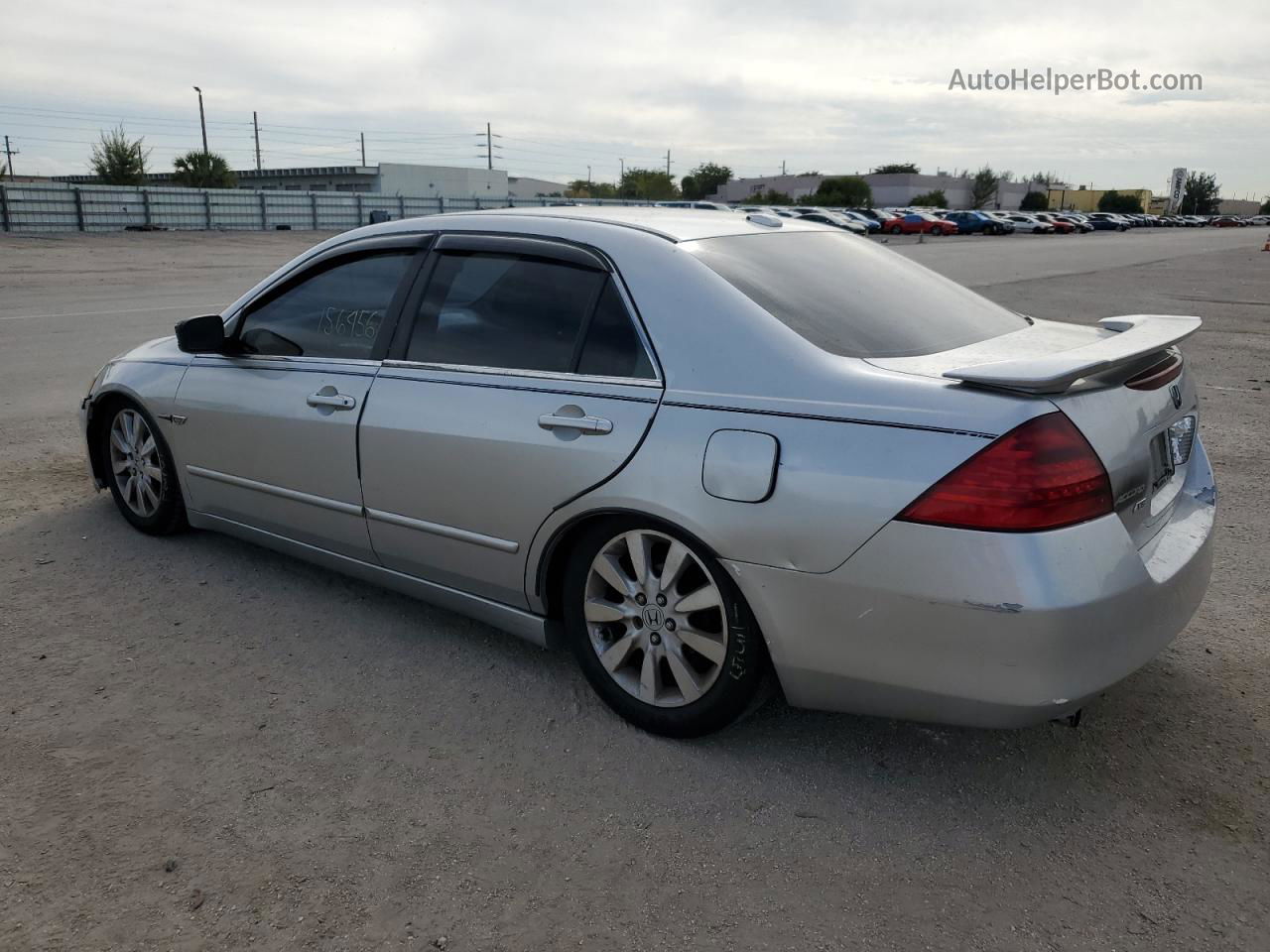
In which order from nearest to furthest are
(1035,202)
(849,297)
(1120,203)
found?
(849,297)
(1120,203)
(1035,202)

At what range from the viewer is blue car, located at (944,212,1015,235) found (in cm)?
6300

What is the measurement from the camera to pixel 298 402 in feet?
12.9

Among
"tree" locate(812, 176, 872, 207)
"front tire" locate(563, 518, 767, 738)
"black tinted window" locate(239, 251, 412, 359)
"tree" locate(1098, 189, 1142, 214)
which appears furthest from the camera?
"tree" locate(1098, 189, 1142, 214)

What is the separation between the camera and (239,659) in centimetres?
364

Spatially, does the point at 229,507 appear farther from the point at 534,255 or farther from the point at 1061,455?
the point at 1061,455

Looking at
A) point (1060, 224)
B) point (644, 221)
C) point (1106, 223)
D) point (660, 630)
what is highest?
point (1106, 223)

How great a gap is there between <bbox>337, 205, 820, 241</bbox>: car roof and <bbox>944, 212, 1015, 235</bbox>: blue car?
6340 centimetres

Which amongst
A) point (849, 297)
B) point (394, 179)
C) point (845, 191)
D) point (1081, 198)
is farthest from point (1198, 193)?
point (849, 297)

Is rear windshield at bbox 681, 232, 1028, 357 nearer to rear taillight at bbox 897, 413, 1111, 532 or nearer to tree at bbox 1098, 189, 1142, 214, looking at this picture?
rear taillight at bbox 897, 413, 1111, 532

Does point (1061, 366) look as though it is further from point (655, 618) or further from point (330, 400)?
point (330, 400)

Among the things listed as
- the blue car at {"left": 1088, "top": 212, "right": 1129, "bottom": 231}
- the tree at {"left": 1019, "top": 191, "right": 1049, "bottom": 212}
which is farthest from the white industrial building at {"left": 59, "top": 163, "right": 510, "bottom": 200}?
the tree at {"left": 1019, "top": 191, "right": 1049, "bottom": 212}

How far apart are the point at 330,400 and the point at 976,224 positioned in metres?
65.2

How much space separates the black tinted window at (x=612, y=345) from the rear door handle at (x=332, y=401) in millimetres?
1004

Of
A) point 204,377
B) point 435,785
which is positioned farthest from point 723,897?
point 204,377
